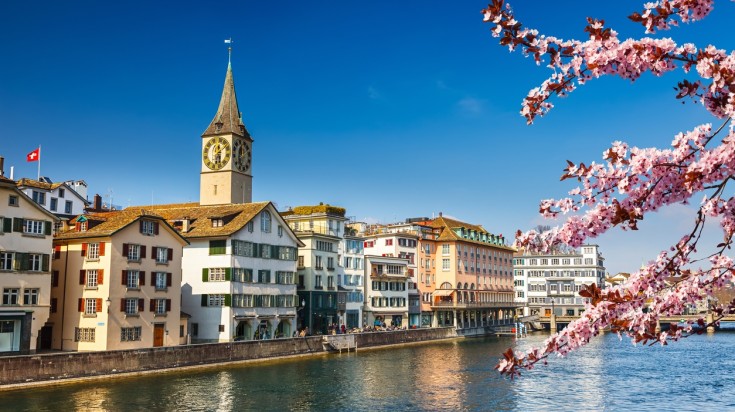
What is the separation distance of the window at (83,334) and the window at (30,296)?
5751mm

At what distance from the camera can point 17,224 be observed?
2194 inches

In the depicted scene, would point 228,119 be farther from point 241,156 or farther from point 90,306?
point 90,306

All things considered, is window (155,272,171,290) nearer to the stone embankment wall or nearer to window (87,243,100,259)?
window (87,243,100,259)

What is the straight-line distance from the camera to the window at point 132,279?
206 feet

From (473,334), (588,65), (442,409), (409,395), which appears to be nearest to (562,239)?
(588,65)

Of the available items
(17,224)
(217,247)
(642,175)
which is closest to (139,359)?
(17,224)

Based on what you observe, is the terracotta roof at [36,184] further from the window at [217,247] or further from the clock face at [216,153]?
the window at [217,247]

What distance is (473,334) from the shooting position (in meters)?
123

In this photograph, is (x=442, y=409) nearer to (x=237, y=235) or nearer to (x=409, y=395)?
(x=409, y=395)

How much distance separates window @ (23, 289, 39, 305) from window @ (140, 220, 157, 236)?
440 inches

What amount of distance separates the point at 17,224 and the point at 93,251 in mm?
7606

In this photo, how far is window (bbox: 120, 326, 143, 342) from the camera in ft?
202

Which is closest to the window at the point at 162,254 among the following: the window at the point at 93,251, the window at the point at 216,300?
the window at the point at 93,251

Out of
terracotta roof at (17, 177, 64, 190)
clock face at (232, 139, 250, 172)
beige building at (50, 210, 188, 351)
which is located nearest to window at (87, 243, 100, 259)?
beige building at (50, 210, 188, 351)
